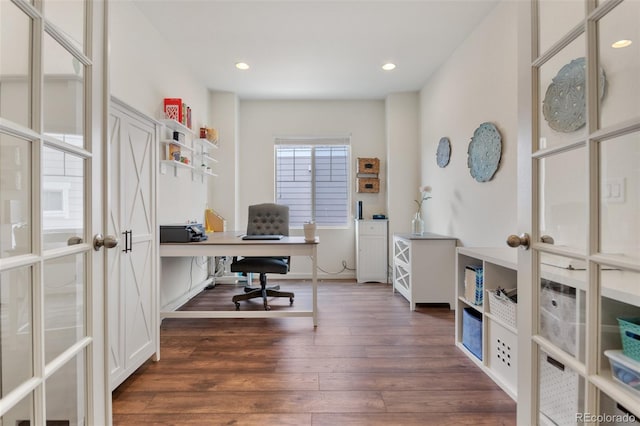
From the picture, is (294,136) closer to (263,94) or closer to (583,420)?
(263,94)

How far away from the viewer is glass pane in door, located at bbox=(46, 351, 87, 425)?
0.80 m

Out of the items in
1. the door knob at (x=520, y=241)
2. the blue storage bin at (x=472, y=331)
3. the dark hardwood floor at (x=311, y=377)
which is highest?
the door knob at (x=520, y=241)

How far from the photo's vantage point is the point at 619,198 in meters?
0.72

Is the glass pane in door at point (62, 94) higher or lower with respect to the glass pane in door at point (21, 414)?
higher

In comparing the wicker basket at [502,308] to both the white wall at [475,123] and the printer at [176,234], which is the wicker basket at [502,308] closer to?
the white wall at [475,123]

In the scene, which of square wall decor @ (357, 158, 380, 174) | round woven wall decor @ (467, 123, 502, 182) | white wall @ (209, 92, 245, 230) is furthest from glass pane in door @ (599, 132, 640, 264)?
white wall @ (209, 92, 245, 230)

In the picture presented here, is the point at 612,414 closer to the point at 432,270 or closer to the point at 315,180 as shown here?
the point at 432,270

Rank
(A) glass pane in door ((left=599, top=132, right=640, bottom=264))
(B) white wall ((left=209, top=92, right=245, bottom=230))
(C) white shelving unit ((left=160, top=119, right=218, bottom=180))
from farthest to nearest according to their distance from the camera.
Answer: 1. (B) white wall ((left=209, top=92, right=245, bottom=230))
2. (C) white shelving unit ((left=160, top=119, right=218, bottom=180))
3. (A) glass pane in door ((left=599, top=132, right=640, bottom=264))

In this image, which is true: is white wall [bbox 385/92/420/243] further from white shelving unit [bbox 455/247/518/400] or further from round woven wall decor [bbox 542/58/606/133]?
round woven wall decor [bbox 542/58/606/133]

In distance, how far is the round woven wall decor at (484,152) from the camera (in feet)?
8.18

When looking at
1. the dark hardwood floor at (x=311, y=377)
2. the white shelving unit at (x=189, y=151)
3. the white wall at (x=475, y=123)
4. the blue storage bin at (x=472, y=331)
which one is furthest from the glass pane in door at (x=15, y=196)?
the white wall at (x=475, y=123)

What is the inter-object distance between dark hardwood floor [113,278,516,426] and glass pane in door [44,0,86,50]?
1692mm

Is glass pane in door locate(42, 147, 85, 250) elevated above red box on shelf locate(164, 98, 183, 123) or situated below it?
below

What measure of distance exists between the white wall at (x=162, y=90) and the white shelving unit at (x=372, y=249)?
88.1 inches
